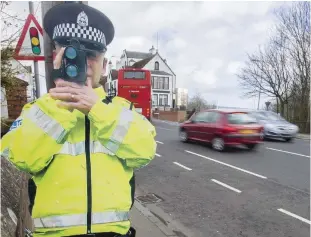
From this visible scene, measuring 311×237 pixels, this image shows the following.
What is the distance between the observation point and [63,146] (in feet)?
4.42

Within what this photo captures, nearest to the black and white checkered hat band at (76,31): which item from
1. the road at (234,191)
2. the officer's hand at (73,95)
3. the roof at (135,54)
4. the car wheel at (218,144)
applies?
the officer's hand at (73,95)

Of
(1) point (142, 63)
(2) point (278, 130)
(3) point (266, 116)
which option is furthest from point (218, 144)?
(1) point (142, 63)

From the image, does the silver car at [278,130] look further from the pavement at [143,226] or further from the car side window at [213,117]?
the pavement at [143,226]

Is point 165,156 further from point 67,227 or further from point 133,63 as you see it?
point 133,63

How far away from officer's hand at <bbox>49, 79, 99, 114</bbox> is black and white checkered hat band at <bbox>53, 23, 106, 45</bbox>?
0.34 m

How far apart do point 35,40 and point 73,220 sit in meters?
2.77

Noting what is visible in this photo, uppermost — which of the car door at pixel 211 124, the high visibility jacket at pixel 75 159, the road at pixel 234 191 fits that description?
the high visibility jacket at pixel 75 159

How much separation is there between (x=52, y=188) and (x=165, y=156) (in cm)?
881

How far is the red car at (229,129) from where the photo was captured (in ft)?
34.1

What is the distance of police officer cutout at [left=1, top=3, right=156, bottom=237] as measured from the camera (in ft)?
4.21

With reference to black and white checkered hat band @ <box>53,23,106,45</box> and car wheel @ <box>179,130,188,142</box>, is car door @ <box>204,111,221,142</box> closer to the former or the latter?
car wheel @ <box>179,130,188,142</box>

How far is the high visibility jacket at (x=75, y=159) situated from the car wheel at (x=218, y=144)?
9604 mm

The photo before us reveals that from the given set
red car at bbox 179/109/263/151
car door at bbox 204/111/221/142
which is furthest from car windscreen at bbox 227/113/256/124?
car door at bbox 204/111/221/142

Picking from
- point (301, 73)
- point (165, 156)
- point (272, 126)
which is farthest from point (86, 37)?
point (301, 73)
